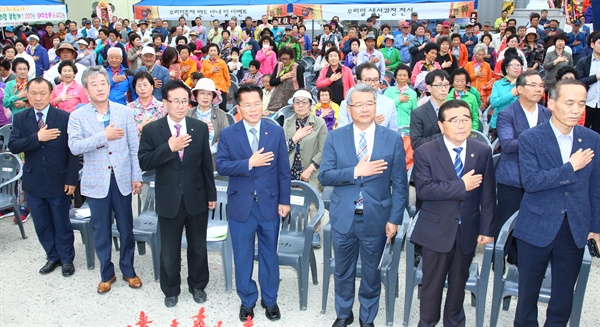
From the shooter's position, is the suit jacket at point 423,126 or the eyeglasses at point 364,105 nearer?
the eyeglasses at point 364,105

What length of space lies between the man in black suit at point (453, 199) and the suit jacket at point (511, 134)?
3.16 ft

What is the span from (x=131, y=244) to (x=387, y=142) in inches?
89.2

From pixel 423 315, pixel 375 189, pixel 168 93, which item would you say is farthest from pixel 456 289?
pixel 168 93

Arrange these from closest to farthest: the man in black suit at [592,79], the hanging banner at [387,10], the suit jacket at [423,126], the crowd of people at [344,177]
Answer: the crowd of people at [344,177] → the suit jacket at [423,126] → the man in black suit at [592,79] → the hanging banner at [387,10]

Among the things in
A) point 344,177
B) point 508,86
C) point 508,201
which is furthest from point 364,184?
point 508,86

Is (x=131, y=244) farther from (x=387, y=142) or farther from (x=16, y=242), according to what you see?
(x=387, y=142)

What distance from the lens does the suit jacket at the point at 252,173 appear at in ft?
11.8

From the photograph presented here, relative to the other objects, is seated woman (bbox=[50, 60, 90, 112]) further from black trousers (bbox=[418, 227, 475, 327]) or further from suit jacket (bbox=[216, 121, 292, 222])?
black trousers (bbox=[418, 227, 475, 327])

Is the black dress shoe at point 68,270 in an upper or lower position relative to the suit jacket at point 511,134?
lower

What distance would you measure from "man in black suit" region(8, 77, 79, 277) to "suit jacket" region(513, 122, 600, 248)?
3391mm

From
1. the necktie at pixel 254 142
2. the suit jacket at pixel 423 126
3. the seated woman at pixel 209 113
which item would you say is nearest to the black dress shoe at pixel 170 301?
the necktie at pixel 254 142

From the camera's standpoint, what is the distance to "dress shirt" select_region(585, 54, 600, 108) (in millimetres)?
6002

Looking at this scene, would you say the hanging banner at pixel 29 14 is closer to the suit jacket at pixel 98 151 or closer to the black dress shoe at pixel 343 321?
the suit jacket at pixel 98 151

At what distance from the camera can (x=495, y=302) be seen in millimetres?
3484
